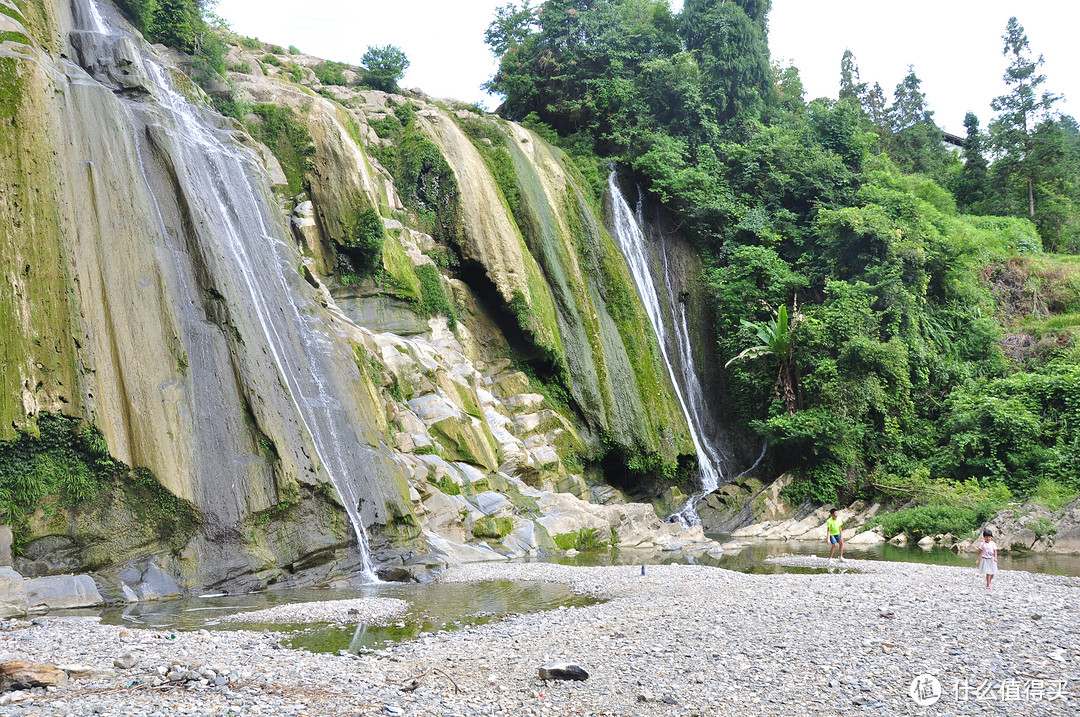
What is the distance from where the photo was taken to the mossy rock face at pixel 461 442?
18.6 m

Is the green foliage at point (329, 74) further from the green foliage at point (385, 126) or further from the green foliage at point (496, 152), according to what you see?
the green foliage at point (496, 152)

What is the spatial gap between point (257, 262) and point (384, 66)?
61.6ft

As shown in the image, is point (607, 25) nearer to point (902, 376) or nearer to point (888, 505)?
point (902, 376)

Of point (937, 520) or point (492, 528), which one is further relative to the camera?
point (937, 520)

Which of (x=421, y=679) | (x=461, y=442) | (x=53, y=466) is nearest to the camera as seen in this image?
(x=421, y=679)

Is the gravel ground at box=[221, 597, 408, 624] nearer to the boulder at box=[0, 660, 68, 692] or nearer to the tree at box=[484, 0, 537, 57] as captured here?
the boulder at box=[0, 660, 68, 692]

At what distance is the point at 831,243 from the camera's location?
28984mm

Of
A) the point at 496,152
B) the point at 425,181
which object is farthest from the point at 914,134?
the point at 425,181

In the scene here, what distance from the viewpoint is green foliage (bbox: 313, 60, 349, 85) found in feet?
99.6

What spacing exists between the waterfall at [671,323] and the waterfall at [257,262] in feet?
50.8

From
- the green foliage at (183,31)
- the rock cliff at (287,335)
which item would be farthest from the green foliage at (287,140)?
the green foliage at (183,31)

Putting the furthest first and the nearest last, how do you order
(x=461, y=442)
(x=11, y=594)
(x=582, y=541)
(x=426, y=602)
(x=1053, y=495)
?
(x=1053, y=495) < (x=582, y=541) < (x=461, y=442) < (x=426, y=602) < (x=11, y=594)

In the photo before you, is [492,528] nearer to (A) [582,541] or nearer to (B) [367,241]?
(A) [582,541]

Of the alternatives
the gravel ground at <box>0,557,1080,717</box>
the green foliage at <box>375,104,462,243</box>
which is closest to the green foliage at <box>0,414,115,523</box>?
the gravel ground at <box>0,557,1080,717</box>
